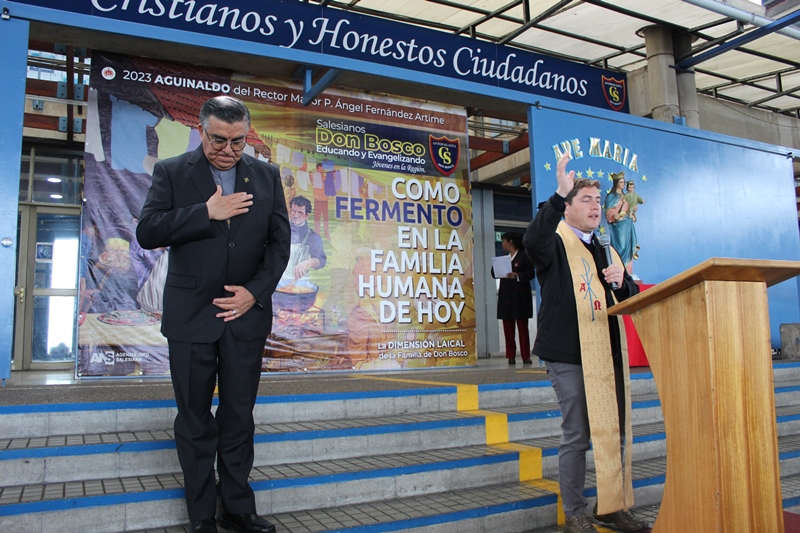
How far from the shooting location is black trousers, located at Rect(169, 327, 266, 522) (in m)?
2.36

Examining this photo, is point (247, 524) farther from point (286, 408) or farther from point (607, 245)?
point (607, 245)

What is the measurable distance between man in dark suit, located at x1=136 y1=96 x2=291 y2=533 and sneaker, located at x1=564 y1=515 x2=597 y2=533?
1.32 m

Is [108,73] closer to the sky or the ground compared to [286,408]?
closer to the sky

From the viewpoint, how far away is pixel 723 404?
6.84 ft

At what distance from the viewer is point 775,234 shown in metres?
8.05

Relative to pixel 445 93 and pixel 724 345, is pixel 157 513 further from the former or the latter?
pixel 445 93

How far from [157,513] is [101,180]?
3.70m

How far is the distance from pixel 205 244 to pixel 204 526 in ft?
3.48

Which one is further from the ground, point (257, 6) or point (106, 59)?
point (257, 6)

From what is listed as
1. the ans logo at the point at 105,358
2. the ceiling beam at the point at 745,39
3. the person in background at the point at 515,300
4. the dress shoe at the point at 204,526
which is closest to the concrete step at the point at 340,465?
the dress shoe at the point at 204,526

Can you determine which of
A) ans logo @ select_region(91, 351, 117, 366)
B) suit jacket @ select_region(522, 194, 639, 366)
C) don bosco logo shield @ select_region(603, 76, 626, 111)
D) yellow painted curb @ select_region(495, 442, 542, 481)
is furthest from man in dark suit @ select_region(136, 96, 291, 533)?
don bosco logo shield @ select_region(603, 76, 626, 111)

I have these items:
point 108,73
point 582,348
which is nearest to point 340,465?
point 582,348

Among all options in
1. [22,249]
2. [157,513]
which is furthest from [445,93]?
[22,249]

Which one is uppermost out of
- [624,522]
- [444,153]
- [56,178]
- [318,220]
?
[56,178]
